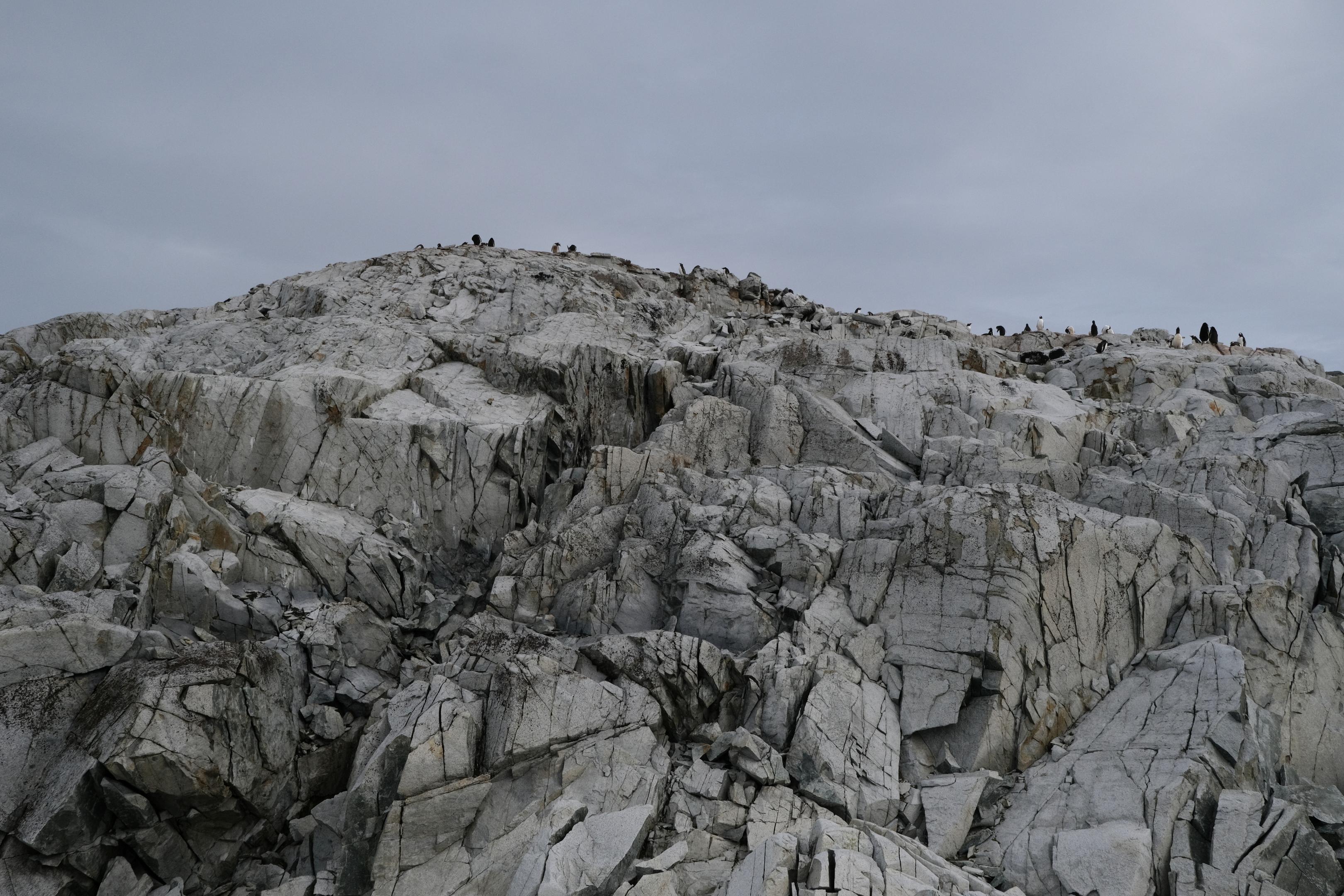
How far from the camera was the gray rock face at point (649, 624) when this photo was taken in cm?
2266

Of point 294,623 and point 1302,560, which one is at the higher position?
point 1302,560

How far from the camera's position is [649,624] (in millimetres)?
31266

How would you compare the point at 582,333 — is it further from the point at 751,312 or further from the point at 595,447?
the point at 751,312

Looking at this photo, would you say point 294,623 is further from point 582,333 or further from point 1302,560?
point 1302,560

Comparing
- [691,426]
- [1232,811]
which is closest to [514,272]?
[691,426]

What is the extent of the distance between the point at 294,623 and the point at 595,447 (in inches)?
578

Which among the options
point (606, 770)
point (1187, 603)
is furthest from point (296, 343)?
point (1187, 603)

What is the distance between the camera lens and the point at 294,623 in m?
30.4

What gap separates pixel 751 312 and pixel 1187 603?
39754 mm

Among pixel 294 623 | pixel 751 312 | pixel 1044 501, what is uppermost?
pixel 751 312

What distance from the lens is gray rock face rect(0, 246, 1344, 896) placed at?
892 inches

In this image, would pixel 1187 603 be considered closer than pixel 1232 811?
No

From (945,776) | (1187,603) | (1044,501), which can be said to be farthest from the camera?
(1044,501)

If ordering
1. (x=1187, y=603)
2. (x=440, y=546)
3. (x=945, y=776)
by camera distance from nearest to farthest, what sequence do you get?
1. (x=945, y=776)
2. (x=1187, y=603)
3. (x=440, y=546)
